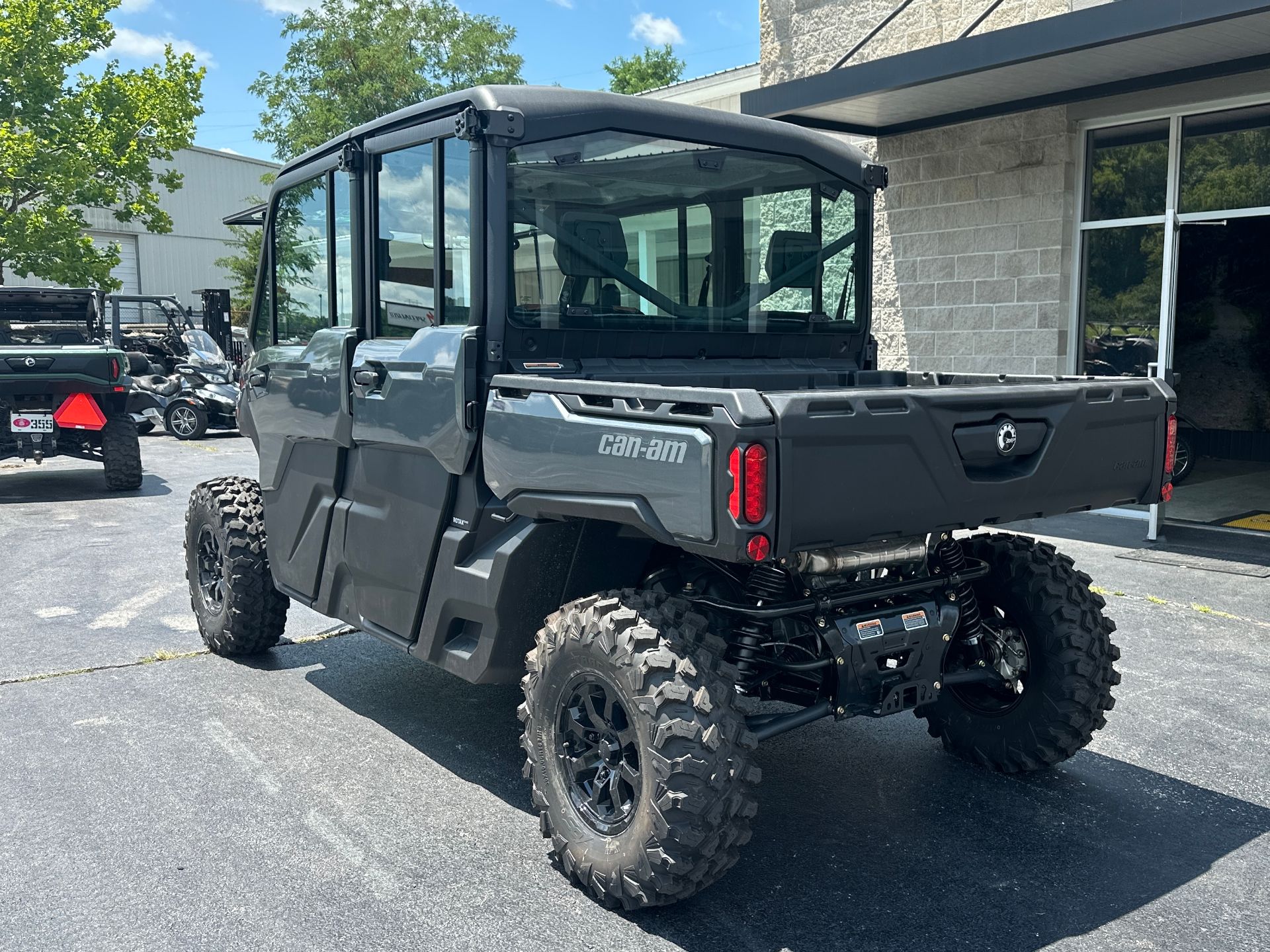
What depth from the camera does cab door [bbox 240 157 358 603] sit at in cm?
469

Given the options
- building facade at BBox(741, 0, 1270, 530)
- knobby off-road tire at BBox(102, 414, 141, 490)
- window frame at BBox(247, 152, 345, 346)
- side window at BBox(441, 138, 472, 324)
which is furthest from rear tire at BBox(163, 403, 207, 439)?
side window at BBox(441, 138, 472, 324)

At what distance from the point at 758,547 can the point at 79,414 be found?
34.1 ft

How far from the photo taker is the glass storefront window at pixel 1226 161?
29.7ft

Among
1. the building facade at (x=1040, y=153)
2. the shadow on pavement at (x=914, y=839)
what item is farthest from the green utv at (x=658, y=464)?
the building facade at (x=1040, y=153)

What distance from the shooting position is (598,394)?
336 centimetres

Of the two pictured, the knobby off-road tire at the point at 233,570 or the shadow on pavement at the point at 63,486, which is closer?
the knobby off-road tire at the point at 233,570

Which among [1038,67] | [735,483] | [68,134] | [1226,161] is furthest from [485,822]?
[68,134]

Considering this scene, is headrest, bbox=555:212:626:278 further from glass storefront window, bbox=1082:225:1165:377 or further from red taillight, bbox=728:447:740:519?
glass storefront window, bbox=1082:225:1165:377

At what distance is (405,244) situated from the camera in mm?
4285

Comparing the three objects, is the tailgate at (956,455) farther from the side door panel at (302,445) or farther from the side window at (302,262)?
the side window at (302,262)

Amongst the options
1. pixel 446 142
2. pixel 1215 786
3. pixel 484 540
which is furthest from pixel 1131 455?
pixel 446 142

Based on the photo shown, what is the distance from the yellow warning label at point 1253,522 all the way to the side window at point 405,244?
25.1 feet

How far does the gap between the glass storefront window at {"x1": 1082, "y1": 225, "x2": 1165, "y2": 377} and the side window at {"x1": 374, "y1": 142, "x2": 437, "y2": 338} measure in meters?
7.17

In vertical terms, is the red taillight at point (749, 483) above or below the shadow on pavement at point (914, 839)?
above
